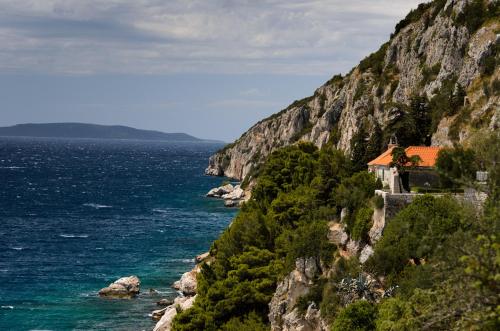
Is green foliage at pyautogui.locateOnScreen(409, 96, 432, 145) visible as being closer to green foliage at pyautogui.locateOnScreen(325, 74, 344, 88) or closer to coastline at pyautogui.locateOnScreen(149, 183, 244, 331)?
coastline at pyautogui.locateOnScreen(149, 183, 244, 331)

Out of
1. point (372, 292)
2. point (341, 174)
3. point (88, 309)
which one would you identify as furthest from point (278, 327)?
point (88, 309)

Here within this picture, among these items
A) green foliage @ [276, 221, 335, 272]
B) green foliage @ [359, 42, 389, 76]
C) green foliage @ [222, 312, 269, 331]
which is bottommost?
green foliage @ [222, 312, 269, 331]

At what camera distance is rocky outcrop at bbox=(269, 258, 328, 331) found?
43688 millimetres

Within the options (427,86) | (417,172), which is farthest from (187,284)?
(427,86)

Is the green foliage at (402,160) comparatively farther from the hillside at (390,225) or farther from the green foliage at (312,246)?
the green foliage at (312,246)

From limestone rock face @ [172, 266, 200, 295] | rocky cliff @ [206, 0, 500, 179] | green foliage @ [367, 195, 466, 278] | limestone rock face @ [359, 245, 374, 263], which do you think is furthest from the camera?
rocky cliff @ [206, 0, 500, 179]

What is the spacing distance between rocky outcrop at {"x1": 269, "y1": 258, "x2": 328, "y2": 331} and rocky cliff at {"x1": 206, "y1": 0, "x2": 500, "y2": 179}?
18.2 m

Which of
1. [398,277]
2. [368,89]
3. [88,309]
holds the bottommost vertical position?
[88,309]

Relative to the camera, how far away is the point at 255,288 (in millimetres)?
51406

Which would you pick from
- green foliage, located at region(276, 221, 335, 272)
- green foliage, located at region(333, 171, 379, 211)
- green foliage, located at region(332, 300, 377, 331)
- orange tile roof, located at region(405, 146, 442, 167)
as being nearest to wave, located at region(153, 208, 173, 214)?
green foliage, located at region(333, 171, 379, 211)

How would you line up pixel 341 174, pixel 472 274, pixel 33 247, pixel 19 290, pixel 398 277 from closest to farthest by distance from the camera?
pixel 472 274, pixel 398 277, pixel 341 174, pixel 19 290, pixel 33 247

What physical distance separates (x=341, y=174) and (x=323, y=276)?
16633 mm

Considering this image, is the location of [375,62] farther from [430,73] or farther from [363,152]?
[363,152]

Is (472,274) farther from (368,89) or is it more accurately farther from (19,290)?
(368,89)
